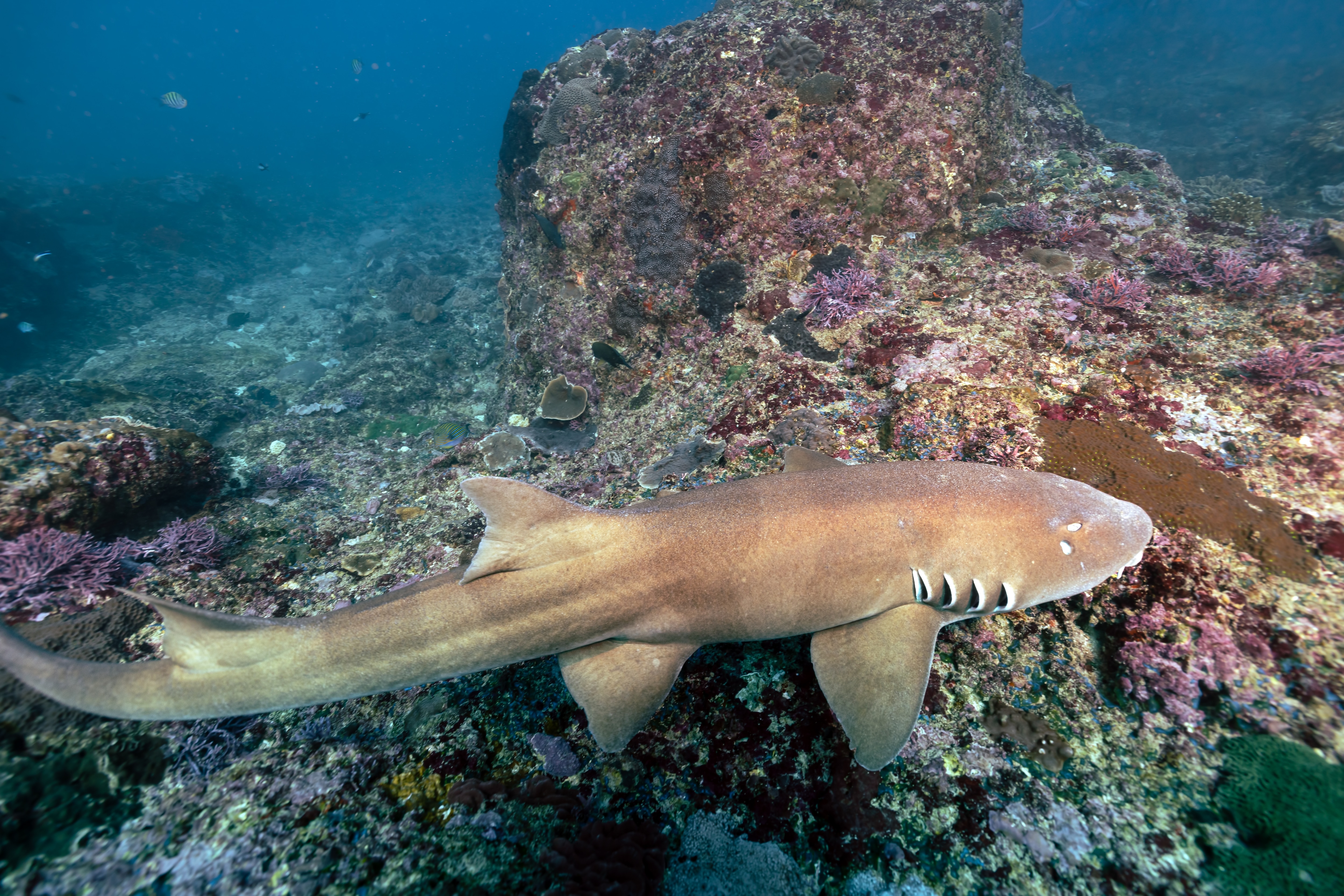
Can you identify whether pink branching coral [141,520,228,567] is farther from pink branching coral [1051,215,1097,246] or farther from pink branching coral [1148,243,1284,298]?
pink branching coral [1148,243,1284,298]

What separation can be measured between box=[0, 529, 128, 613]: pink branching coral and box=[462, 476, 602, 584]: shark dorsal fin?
13.8 feet

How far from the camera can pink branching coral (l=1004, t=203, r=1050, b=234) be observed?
682 cm

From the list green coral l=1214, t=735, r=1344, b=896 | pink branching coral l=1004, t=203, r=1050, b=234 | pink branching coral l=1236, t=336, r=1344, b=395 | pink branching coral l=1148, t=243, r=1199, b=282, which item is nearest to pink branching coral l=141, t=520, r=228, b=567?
green coral l=1214, t=735, r=1344, b=896

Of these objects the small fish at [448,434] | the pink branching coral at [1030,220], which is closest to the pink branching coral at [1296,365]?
the pink branching coral at [1030,220]

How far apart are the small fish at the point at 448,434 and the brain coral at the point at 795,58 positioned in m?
8.69

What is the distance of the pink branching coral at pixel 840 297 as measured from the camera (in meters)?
5.71

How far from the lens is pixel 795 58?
7270 millimetres

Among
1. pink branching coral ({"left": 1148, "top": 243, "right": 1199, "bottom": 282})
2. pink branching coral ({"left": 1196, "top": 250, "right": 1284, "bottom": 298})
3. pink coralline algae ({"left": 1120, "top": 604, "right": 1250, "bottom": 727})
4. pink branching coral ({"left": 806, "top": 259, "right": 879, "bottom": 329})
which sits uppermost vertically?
pink branching coral ({"left": 806, "top": 259, "right": 879, "bottom": 329})

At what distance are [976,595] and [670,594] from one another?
176cm

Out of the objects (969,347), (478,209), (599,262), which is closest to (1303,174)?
(969,347)

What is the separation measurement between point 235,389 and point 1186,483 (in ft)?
65.0

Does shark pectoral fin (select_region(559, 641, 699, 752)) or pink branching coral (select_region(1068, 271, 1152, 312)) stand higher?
pink branching coral (select_region(1068, 271, 1152, 312))

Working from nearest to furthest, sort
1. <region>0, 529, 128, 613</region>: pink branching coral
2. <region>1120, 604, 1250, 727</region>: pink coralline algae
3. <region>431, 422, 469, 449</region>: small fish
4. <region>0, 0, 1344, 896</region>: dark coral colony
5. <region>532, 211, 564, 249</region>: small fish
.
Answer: <region>0, 0, 1344, 896</region>: dark coral colony < <region>1120, 604, 1250, 727</region>: pink coralline algae < <region>0, 529, 128, 613</region>: pink branching coral < <region>532, 211, 564, 249</region>: small fish < <region>431, 422, 469, 449</region>: small fish

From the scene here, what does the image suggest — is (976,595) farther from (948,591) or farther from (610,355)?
(610,355)
